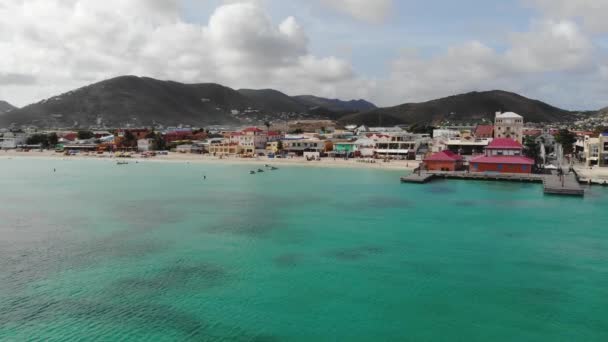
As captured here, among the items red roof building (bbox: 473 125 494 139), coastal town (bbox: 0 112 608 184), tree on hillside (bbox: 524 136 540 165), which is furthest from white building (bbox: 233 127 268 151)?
tree on hillside (bbox: 524 136 540 165)

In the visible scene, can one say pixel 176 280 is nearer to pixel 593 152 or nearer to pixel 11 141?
pixel 593 152

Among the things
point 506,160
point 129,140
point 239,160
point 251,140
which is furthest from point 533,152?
point 129,140

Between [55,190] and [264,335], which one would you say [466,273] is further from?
[55,190]

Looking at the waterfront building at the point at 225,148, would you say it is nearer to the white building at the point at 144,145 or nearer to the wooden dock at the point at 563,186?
the white building at the point at 144,145

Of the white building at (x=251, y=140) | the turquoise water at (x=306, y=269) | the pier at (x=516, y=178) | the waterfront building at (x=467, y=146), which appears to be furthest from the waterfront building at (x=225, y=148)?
the turquoise water at (x=306, y=269)

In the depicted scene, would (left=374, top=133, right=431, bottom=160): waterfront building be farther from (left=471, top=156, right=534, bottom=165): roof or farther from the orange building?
(left=471, top=156, right=534, bottom=165): roof
